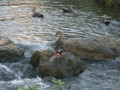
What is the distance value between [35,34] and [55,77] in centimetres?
834

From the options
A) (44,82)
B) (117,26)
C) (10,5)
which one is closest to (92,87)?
(44,82)

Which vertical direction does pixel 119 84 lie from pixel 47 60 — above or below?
below

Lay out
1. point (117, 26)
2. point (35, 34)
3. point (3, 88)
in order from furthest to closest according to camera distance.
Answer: point (117, 26) → point (35, 34) → point (3, 88)

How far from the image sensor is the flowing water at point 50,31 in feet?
39.0

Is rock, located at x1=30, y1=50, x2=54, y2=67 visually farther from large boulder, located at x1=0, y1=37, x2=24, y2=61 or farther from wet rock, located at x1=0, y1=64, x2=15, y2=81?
wet rock, located at x1=0, y1=64, x2=15, y2=81

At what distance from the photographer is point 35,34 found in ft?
65.8

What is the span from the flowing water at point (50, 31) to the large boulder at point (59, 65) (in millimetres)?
299

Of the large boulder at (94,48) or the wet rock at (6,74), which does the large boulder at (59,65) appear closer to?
the wet rock at (6,74)

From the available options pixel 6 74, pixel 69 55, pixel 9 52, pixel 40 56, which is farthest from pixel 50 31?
pixel 6 74

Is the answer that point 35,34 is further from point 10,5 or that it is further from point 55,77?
point 10,5

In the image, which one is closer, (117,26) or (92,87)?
(92,87)

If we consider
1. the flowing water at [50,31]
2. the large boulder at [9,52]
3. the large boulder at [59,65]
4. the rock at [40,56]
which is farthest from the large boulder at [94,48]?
the large boulder at [9,52]

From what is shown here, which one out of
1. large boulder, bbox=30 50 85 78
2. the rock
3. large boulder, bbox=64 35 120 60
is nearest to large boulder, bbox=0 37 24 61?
the rock

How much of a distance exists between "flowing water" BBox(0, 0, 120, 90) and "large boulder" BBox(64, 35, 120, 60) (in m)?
0.63
